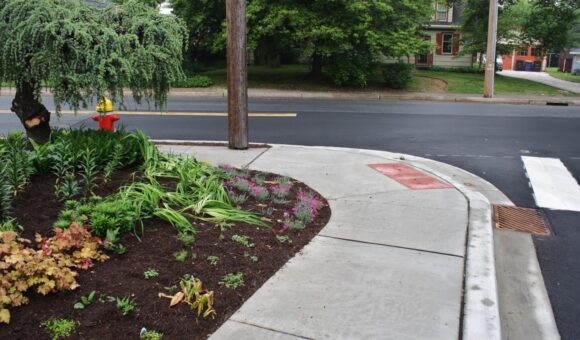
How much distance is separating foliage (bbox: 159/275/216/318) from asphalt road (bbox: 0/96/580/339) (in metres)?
2.41

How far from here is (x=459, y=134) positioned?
11.6m

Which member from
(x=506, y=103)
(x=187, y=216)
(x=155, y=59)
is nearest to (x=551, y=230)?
(x=187, y=216)

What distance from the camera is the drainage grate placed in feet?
19.2

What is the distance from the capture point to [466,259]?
4.71 m

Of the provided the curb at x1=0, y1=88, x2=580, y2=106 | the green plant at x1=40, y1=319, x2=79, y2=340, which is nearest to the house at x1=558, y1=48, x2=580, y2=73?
the curb at x1=0, y1=88, x2=580, y2=106

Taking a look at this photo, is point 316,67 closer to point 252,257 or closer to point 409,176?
point 409,176

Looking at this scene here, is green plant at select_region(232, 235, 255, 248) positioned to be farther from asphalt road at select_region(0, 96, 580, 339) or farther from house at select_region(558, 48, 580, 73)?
house at select_region(558, 48, 580, 73)

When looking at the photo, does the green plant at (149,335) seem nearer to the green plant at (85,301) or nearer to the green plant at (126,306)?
the green plant at (126,306)

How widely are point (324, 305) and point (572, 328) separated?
1713 millimetres

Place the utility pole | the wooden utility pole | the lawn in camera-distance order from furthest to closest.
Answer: the lawn
the utility pole
the wooden utility pole

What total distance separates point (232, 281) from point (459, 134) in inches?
341

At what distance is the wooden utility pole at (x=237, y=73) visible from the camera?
845 cm

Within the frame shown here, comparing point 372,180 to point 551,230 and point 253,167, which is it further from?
point 551,230

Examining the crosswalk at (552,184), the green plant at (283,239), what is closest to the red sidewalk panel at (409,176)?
the crosswalk at (552,184)
